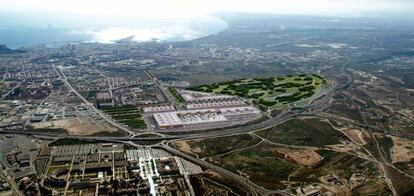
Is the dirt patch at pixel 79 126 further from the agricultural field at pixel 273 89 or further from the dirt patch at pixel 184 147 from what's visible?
the agricultural field at pixel 273 89

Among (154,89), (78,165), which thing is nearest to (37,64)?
(154,89)

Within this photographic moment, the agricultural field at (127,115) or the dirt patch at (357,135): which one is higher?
the agricultural field at (127,115)

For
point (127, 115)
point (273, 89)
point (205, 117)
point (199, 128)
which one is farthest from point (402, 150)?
point (127, 115)

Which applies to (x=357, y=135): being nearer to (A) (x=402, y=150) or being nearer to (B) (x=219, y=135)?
(A) (x=402, y=150)

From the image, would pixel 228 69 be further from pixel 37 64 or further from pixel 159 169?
pixel 159 169

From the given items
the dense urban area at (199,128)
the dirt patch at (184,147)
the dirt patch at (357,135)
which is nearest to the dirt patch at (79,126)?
the dense urban area at (199,128)
